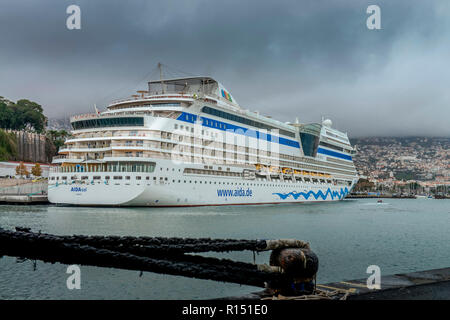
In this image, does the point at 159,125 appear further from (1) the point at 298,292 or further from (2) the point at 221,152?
(1) the point at 298,292

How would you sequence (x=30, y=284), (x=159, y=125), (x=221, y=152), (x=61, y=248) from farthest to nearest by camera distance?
(x=221, y=152), (x=159, y=125), (x=30, y=284), (x=61, y=248)

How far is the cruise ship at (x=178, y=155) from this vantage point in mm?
34625

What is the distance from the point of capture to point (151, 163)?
34750 mm

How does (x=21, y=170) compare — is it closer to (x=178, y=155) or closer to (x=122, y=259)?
(x=178, y=155)

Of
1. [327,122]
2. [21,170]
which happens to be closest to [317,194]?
[327,122]

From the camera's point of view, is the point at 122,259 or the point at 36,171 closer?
the point at 122,259

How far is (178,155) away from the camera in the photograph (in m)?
37.5

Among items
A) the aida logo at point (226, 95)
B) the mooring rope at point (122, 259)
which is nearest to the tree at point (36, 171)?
the aida logo at point (226, 95)

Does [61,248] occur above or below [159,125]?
below

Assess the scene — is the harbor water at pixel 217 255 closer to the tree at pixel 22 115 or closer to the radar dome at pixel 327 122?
the radar dome at pixel 327 122

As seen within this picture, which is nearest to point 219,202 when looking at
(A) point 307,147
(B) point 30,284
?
(A) point 307,147

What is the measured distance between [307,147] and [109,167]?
123 feet

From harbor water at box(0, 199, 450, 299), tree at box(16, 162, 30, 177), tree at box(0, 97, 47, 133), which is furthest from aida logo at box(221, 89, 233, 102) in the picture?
tree at box(0, 97, 47, 133)

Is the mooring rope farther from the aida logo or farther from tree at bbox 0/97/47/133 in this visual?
tree at bbox 0/97/47/133
